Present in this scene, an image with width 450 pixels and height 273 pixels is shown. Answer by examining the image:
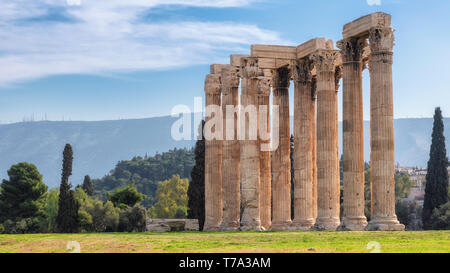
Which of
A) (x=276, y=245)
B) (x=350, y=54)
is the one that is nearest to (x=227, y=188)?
(x=350, y=54)

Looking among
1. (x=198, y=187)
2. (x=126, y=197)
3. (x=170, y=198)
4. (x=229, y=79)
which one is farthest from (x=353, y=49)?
(x=170, y=198)

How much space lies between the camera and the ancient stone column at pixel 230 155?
201ft

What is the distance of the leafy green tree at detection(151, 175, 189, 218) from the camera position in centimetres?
14600

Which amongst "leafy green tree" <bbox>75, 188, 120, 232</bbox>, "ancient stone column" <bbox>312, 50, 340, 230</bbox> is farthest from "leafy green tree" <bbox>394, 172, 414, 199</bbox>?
"ancient stone column" <bbox>312, 50, 340, 230</bbox>

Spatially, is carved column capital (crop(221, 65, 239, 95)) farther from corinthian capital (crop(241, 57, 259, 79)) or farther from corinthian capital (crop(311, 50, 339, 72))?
corinthian capital (crop(311, 50, 339, 72))

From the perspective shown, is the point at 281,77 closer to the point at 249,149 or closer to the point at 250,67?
the point at 250,67

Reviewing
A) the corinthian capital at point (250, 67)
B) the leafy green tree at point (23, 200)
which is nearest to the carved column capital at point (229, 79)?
the corinthian capital at point (250, 67)

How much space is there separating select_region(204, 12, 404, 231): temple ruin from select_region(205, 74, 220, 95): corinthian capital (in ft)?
0.32

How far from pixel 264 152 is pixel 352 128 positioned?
14.6m

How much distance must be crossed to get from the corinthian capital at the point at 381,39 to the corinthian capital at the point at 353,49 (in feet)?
10.6

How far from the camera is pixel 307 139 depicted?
57.9 m
